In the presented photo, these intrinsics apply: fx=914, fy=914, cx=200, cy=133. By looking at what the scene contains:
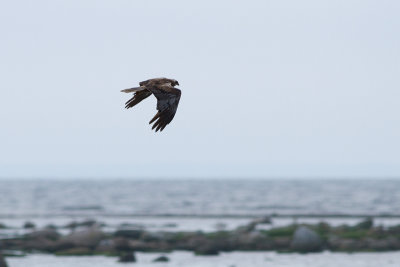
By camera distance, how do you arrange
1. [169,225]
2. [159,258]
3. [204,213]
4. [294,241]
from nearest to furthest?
[159,258], [294,241], [169,225], [204,213]

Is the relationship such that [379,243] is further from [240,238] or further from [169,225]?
[169,225]

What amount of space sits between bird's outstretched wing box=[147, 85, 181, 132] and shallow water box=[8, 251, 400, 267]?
23.8 m

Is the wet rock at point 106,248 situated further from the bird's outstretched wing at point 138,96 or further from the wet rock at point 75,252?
the bird's outstretched wing at point 138,96

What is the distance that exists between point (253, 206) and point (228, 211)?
A: 11.4m

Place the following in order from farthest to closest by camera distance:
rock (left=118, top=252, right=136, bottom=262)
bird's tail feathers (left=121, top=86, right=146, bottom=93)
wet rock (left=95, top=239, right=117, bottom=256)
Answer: wet rock (left=95, top=239, right=117, bottom=256), rock (left=118, top=252, right=136, bottom=262), bird's tail feathers (left=121, top=86, right=146, bottom=93)

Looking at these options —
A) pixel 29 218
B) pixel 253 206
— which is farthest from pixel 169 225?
pixel 253 206

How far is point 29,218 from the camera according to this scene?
7519 cm

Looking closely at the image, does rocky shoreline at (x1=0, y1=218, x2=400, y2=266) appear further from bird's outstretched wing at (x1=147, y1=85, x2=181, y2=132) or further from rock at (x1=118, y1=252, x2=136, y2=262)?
bird's outstretched wing at (x1=147, y1=85, x2=181, y2=132)

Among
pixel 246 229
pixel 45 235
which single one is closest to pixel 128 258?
pixel 45 235

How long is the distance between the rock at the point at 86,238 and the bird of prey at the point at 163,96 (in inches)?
1143

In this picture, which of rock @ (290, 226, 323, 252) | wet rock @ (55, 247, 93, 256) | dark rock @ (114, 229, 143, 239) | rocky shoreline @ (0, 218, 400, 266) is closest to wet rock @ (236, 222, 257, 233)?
rocky shoreline @ (0, 218, 400, 266)

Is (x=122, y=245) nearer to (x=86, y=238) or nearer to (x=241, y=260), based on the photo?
(x=86, y=238)

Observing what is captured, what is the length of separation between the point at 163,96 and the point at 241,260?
25.9 meters

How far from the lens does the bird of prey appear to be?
49.9 ft
